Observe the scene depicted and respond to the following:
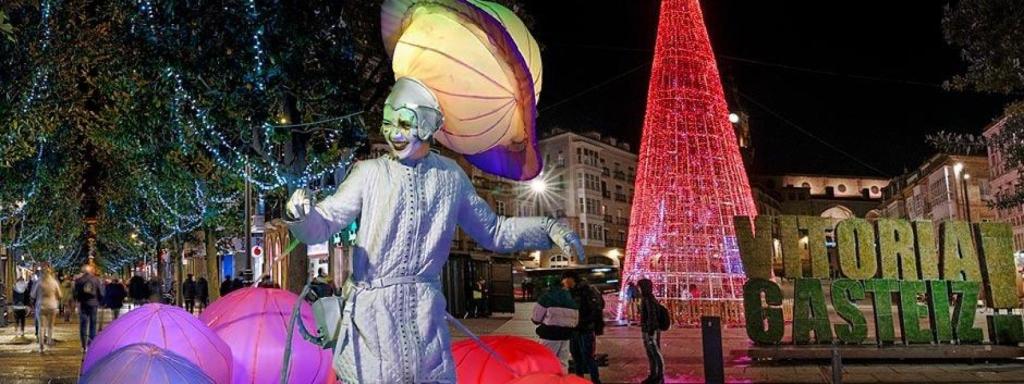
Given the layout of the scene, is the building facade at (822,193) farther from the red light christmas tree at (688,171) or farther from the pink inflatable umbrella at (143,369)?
the pink inflatable umbrella at (143,369)

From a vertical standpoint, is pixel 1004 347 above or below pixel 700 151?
below

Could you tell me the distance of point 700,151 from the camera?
20016mm

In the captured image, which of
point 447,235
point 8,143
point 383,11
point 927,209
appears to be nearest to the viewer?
point 447,235

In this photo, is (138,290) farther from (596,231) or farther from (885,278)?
(596,231)

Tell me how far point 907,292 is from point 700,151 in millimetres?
5951

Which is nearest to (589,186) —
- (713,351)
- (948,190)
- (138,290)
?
(948,190)

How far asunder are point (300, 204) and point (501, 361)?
6.84 feet

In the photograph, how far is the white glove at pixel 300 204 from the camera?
142 inches

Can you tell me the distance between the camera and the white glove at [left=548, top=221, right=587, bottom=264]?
383cm

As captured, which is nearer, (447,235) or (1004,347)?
(447,235)

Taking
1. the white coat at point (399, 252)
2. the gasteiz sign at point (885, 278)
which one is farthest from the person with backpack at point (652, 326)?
the white coat at point (399, 252)

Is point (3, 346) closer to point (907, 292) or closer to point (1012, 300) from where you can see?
point (907, 292)

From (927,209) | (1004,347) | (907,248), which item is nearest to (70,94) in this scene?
(907,248)

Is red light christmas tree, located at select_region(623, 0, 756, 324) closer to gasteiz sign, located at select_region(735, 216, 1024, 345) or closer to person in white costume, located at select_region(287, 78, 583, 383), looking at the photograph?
gasteiz sign, located at select_region(735, 216, 1024, 345)
